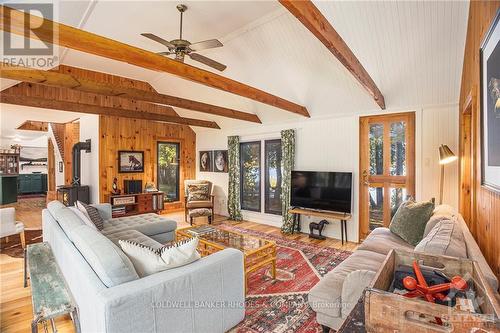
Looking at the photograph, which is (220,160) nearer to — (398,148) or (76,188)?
(76,188)

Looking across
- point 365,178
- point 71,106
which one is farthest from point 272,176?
point 71,106

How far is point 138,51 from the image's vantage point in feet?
7.84

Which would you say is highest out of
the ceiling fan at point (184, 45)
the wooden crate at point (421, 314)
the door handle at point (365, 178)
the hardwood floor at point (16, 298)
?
the ceiling fan at point (184, 45)

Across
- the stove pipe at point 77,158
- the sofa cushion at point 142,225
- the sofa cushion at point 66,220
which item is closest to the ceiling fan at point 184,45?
the sofa cushion at point 66,220

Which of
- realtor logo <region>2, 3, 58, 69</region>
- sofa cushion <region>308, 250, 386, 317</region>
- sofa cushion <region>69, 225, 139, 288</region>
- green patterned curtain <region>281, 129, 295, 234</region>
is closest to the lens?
sofa cushion <region>69, 225, 139, 288</region>

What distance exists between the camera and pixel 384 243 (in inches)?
113

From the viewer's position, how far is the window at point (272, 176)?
5.82m

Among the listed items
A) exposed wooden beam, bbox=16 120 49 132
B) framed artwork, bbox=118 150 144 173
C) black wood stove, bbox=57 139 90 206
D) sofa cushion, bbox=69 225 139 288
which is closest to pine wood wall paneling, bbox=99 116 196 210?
framed artwork, bbox=118 150 144 173

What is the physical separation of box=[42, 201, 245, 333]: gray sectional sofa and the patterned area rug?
304 mm

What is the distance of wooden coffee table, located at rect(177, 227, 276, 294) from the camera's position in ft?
9.62

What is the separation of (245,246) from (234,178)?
10.9 ft

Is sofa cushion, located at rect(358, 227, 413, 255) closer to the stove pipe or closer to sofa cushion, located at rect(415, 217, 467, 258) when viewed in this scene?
sofa cushion, located at rect(415, 217, 467, 258)

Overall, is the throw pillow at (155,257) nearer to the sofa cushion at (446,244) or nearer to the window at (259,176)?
the sofa cushion at (446,244)

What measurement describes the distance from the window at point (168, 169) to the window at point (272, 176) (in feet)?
9.71
